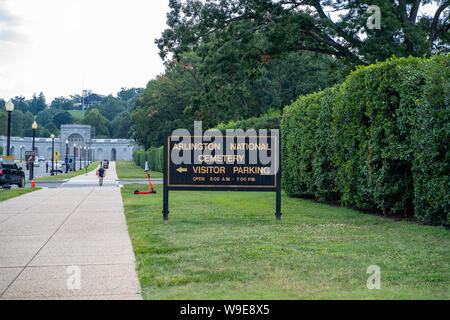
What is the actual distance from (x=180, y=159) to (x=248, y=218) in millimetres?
2206

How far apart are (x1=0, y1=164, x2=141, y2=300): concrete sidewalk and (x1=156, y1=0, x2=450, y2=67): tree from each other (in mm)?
13144

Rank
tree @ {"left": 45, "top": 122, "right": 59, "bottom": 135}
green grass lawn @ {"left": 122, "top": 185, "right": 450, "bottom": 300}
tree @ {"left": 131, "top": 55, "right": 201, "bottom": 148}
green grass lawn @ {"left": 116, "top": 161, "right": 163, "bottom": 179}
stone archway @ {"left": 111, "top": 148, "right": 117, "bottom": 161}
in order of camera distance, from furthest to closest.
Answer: tree @ {"left": 45, "top": 122, "right": 59, "bottom": 135}, stone archway @ {"left": 111, "top": 148, "right": 117, "bottom": 161}, tree @ {"left": 131, "top": 55, "right": 201, "bottom": 148}, green grass lawn @ {"left": 116, "top": 161, "right": 163, "bottom": 179}, green grass lawn @ {"left": 122, "top": 185, "right": 450, "bottom": 300}

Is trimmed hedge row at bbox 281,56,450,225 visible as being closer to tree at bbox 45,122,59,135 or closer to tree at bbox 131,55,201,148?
tree at bbox 131,55,201,148

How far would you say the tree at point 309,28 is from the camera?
19672 millimetres

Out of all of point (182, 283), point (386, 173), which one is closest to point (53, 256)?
point (182, 283)

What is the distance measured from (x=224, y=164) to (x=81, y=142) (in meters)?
142

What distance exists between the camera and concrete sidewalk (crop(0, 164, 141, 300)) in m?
4.91

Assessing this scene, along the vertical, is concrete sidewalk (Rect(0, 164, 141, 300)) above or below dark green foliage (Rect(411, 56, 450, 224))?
below

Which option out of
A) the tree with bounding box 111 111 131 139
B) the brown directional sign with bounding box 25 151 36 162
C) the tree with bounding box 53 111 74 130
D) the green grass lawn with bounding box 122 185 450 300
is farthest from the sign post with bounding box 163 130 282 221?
the tree with bounding box 53 111 74 130

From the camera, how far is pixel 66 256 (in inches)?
267

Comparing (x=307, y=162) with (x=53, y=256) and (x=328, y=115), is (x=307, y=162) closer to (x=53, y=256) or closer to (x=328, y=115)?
(x=328, y=115)

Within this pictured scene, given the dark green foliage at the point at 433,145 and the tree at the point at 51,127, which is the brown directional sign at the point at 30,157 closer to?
the dark green foliage at the point at 433,145

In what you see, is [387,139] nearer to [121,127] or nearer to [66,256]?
[66,256]
